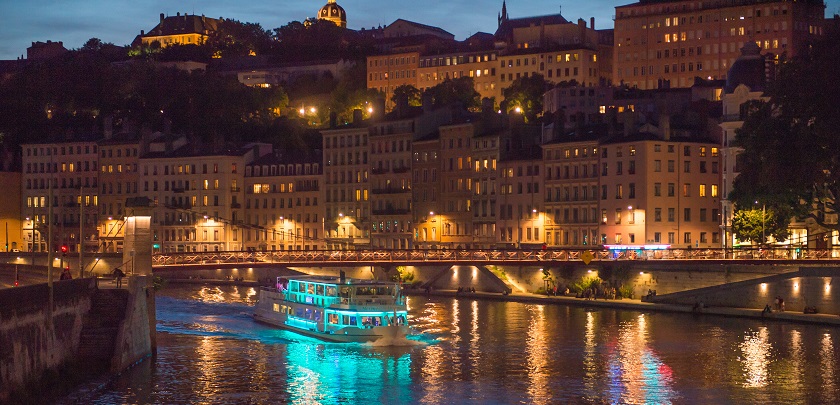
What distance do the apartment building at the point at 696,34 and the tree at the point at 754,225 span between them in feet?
206

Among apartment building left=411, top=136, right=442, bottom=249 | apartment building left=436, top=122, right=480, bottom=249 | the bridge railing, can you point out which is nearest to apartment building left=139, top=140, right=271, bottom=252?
apartment building left=411, top=136, right=442, bottom=249

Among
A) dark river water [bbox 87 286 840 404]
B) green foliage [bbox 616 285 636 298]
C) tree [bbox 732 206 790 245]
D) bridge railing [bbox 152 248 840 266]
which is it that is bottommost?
dark river water [bbox 87 286 840 404]

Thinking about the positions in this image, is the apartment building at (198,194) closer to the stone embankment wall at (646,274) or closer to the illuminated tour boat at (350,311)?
the stone embankment wall at (646,274)

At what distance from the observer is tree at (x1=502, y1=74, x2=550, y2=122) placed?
142 meters

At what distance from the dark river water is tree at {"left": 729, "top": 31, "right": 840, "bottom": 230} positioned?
6632 mm

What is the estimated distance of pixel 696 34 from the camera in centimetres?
15512

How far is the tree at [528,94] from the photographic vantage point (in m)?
142

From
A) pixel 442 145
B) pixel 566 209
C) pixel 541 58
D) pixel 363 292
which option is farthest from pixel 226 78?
pixel 363 292

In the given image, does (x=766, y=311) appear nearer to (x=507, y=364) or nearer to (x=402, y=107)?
(x=507, y=364)

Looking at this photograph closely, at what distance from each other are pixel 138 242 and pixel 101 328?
919 centimetres

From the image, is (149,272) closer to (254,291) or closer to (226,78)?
(254,291)

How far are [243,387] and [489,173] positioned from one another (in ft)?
193

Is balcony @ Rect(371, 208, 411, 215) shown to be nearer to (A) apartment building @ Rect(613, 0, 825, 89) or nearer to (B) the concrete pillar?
(A) apartment building @ Rect(613, 0, 825, 89)

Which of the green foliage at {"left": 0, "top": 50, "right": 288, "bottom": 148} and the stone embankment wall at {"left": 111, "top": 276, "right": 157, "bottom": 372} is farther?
the green foliage at {"left": 0, "top": 50, "right": 288, "bottom": 148}
